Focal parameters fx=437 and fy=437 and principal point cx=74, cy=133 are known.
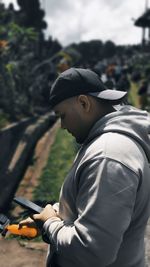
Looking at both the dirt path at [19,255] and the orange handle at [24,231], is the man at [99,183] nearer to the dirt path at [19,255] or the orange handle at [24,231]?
the orange handle at [24,231]

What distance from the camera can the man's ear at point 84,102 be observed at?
1.93 m

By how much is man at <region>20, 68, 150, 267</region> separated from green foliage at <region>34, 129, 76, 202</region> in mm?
6246

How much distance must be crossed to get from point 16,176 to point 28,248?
18.4ft

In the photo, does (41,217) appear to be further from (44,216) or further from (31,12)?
(31,12)

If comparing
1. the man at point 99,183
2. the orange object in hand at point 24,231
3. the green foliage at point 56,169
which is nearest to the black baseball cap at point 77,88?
the man at point 99,183

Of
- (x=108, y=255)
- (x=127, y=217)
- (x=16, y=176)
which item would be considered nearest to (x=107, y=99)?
(x=127, y=217)

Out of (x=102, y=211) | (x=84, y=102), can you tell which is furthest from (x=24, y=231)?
(x=84, y=102)

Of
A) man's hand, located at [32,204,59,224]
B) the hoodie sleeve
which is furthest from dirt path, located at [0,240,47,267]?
the hoodie sleeve

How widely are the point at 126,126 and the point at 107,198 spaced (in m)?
0.36

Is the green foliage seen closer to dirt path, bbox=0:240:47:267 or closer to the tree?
dirt path, bbox=0:240:47:267

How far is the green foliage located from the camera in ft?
30.0

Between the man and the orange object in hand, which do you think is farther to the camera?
the orange object in hand

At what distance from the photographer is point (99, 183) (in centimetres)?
168

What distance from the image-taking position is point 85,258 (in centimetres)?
172
